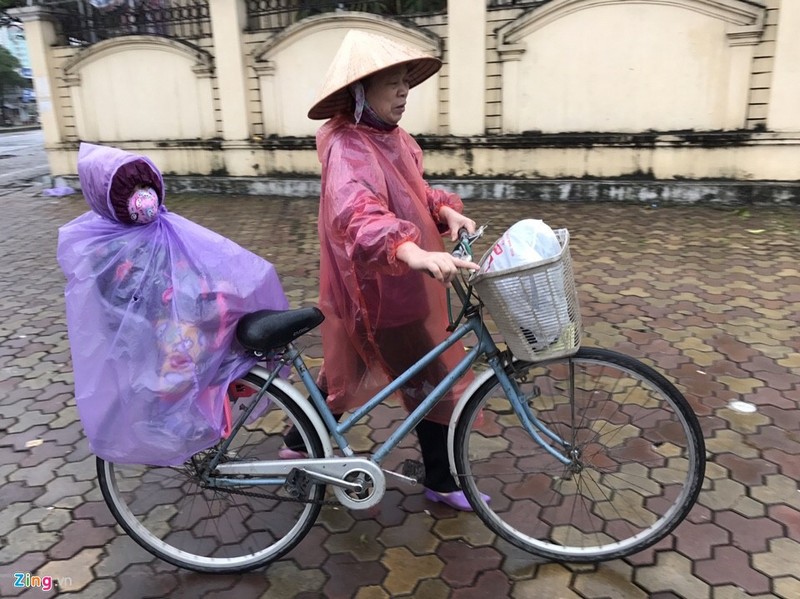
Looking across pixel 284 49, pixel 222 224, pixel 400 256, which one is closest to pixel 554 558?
pixel 400 256

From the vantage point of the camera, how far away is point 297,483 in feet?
7.11

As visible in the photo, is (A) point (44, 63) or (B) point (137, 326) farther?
(A) point (44, 63)

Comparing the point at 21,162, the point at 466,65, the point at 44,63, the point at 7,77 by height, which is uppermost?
the point at 7,77

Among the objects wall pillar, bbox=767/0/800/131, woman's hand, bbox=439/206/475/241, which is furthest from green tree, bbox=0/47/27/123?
woman's hand, bbox=439/206/475/241

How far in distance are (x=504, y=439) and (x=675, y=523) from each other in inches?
39.0

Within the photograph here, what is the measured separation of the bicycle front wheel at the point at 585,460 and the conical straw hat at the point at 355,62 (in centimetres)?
106

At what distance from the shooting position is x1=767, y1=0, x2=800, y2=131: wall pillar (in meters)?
6.79

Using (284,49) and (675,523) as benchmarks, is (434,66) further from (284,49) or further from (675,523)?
(284,49)

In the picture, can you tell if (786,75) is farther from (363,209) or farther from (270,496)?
(270,496)

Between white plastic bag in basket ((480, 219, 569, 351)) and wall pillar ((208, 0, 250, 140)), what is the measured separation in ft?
26.9

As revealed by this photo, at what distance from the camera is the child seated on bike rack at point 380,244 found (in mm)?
1938

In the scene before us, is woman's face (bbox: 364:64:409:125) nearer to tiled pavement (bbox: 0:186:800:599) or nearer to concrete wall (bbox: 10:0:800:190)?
tiled pavement (bbox: 0:186:800:599)

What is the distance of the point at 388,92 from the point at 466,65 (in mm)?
6410

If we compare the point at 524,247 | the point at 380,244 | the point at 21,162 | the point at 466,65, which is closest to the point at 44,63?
the point at 21,162
